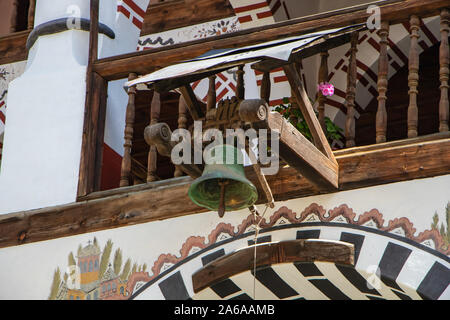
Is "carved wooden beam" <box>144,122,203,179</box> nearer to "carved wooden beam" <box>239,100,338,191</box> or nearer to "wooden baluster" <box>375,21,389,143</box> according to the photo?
"carved wooden beam" <box>239,100,338,191</box>

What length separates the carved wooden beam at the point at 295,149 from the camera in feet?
18.6

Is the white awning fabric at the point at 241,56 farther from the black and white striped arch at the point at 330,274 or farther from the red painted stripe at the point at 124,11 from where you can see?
the red painted stripe at the point at 124,11

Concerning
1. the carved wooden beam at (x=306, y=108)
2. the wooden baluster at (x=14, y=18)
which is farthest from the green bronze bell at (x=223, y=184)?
the wooden baluster at (x=14, y=18)

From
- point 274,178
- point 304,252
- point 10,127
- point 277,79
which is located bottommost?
point 304,252

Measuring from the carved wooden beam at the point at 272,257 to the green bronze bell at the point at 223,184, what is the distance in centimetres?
48

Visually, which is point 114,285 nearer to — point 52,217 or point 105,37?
point 52,217

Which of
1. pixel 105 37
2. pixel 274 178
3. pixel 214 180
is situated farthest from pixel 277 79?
pixel 214 180

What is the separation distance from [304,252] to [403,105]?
3.58 m

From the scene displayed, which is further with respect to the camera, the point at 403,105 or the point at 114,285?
the point at 403,105

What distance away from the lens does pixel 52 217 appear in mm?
7250

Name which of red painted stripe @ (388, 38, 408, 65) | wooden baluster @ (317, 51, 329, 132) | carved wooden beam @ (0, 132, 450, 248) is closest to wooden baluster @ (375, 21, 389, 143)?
carved wooden beam @ (0, 132, 450, 248)

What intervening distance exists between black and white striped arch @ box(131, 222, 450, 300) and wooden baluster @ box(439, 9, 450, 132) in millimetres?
718

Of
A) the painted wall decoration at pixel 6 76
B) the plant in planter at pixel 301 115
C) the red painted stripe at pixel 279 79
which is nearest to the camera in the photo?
the plant in planter at pixel 301 115

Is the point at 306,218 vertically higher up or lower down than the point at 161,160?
lower down
